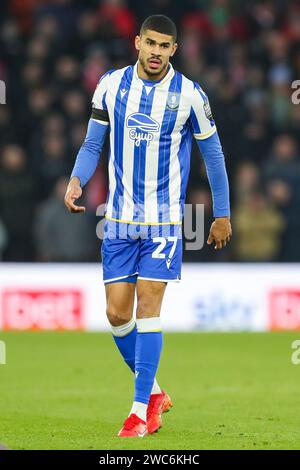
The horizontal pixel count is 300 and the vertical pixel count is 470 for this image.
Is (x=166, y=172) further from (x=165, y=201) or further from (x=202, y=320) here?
(x=202, y=320)

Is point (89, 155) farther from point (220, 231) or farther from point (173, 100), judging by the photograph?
point (220, 231)

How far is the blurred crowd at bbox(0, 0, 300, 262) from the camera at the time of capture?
1460cm

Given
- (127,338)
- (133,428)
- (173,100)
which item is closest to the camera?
(133,428)

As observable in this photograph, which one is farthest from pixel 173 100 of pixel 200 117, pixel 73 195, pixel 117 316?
pixel 117 316

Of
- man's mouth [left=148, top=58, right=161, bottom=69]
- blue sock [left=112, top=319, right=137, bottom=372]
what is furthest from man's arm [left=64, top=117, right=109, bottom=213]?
blue sock [left=112, top=319, right=137, bottom=372]

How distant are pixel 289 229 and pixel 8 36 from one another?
15.6ft

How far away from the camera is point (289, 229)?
14.7m

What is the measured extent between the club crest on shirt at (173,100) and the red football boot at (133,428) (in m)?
1.84

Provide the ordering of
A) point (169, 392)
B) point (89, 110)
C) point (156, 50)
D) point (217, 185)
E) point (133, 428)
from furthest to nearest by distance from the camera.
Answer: point (89, 110) → point (169, 392) → point (217, 185) → point (156, 50) → point (133, 428)

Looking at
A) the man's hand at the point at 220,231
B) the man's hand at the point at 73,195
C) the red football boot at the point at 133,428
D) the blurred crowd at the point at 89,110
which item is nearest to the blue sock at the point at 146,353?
the red football boot at the point at 133,428

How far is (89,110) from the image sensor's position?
15312 millimetres

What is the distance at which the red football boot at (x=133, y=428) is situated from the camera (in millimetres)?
6918

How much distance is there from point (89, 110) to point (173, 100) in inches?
320
